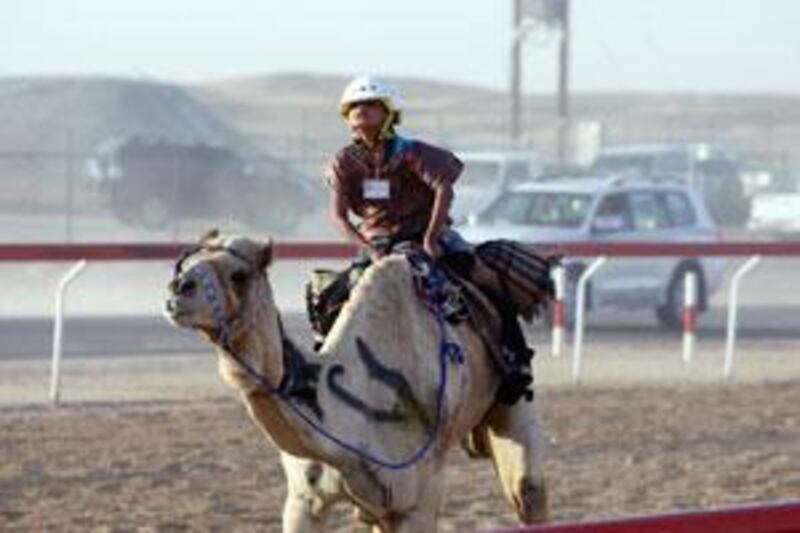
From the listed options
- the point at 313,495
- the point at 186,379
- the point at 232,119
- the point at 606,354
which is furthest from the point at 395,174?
the point at 232,119

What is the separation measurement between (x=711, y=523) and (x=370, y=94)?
4.33m

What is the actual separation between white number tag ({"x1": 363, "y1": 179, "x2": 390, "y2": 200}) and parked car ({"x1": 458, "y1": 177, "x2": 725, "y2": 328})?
16354 millimetres

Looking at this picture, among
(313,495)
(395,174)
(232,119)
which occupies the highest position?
(395,174)

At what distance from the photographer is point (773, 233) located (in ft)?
160

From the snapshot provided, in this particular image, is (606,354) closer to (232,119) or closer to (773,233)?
(773,233)

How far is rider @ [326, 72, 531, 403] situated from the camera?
10.4m

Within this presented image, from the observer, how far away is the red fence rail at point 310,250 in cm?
1919

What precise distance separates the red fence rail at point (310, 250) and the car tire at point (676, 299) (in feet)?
16.4

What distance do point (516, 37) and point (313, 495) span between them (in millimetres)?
45754

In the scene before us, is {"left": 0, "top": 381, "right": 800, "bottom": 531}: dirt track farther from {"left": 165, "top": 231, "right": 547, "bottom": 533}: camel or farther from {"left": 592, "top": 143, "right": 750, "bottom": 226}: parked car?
{"left": 592, "top": 143, "right": 750, "bottom": 226}: parked car

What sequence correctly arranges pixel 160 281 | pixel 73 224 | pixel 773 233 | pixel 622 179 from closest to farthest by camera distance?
pixel 622 179, pixel 160 281, pixel 73 224, pixel 773 233

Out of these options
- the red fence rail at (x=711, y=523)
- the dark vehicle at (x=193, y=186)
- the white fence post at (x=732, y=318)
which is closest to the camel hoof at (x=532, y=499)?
the red fence rail at (x=711, y=523)

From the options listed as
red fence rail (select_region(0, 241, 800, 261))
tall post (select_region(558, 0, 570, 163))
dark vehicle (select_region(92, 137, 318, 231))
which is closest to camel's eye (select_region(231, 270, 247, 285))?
red fence rail (select_region(0, 241, 800, 261))

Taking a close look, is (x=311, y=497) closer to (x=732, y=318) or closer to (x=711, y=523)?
(x=711, y=523)
